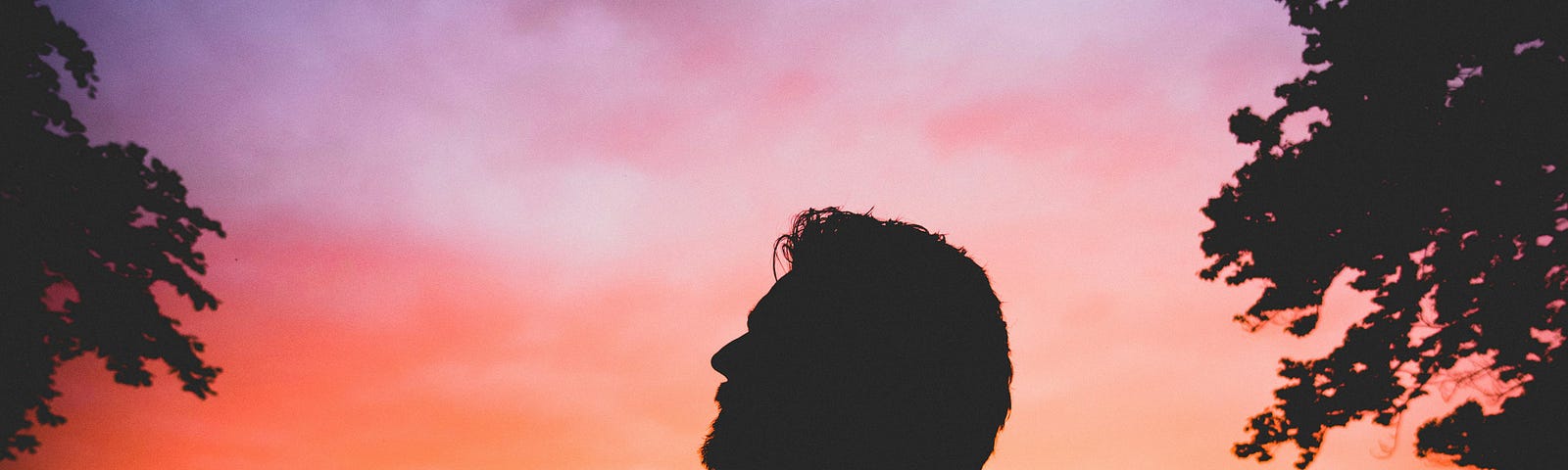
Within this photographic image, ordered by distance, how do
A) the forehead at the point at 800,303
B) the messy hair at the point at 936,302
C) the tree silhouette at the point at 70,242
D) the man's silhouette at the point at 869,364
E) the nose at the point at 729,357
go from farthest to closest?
the tree silhouette at the point at 70,242 < the nose at the point at 729,357 < the forehead at the point at 800,303 < the messy hair at the point at 936,302 < the man's silhouette at the point at 869,364

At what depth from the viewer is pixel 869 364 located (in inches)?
78.8

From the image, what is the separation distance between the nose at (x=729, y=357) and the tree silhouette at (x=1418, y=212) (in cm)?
1072

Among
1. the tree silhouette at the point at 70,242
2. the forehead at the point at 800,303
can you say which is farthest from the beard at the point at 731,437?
the tree silhouette at the point at 70,242

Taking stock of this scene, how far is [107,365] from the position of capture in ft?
37.7

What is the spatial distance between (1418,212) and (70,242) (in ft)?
67.2

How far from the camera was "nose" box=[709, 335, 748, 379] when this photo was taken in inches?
93.2

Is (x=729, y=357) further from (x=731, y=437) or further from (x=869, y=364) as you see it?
(x=869, y=364)

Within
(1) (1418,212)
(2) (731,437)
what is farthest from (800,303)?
(1) (1418,212)

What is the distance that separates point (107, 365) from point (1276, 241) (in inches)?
741

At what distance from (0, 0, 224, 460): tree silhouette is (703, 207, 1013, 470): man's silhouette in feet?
43.7

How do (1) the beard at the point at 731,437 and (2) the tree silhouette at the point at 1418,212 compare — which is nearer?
(1) the beard at the point at 731,437

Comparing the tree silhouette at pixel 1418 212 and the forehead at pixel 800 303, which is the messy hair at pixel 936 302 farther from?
the tree silhouette at pixel 1418 212

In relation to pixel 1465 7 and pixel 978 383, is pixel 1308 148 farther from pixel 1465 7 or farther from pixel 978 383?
pixel 978 383

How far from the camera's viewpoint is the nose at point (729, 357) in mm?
2367
